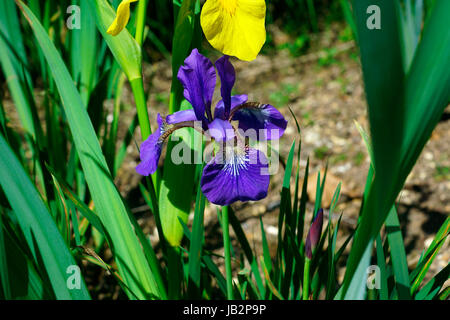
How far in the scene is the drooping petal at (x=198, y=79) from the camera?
2.27 feet

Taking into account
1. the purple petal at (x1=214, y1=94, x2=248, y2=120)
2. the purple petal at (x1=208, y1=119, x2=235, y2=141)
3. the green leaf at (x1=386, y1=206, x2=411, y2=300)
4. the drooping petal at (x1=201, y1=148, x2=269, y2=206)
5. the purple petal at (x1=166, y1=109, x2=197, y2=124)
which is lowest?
the green leaf at (x1=386, y1=206, x2=411, y2=300)

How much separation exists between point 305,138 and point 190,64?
1.26 meters

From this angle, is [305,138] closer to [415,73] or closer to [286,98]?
[286,98]

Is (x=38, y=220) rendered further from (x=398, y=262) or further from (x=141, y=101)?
(x=398, y=262)

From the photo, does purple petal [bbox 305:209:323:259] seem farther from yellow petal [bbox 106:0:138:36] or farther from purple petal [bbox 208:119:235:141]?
yellow petal [bbox 106:0:138:36]

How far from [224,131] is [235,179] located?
0.08 metres

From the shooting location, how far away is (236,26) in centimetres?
63

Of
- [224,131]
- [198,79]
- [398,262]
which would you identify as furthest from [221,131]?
[398,262]

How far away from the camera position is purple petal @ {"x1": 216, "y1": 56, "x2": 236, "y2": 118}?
27.4 inches

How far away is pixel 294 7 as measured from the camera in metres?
2.62

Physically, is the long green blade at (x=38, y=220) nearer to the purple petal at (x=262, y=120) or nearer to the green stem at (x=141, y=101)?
the green stem at (x=141, y=101)

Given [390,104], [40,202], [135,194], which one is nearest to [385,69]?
[390,104]

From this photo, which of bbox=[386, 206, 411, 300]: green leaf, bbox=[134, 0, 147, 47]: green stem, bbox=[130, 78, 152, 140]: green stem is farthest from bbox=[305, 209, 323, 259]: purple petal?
bbox=[134, 0, 147, 47]: green stem

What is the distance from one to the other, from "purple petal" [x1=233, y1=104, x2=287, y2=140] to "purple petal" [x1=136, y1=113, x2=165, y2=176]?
5.8 inches
